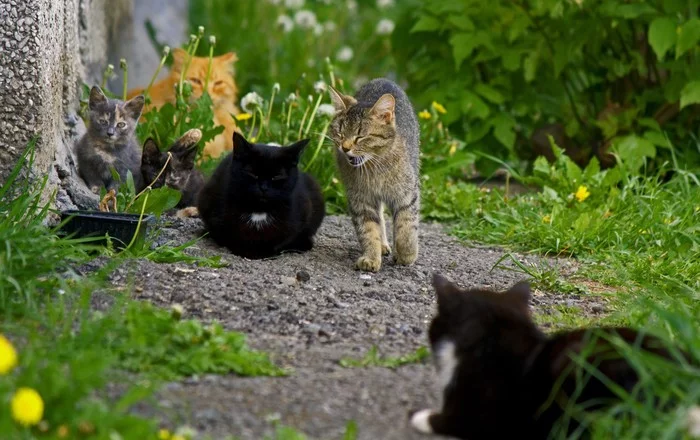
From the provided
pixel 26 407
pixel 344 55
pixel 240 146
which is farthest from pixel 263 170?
pixel 344 55

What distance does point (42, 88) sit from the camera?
4.75m

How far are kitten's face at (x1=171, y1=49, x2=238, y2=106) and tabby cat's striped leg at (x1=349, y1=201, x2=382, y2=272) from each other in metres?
2.47

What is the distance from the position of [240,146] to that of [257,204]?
32 centimetres

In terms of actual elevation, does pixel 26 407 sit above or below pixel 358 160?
below

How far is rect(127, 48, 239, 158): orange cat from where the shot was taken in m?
7.36

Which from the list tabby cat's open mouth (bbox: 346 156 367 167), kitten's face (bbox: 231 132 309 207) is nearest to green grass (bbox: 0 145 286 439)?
kitten's face (bbox: 231 132 309 207)

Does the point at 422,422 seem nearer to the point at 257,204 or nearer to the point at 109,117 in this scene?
the point at 257,204

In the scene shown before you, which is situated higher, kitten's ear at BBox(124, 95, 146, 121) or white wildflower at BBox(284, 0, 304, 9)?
white wildflower at BBox(284, 0, 304, 9)

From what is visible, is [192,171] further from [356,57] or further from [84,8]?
[356,57]

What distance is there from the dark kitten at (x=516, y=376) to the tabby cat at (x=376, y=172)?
221 centimetres

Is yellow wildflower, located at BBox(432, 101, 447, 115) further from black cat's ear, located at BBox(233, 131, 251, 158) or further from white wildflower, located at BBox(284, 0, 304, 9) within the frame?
white wildflower, located at BBox(284, 0, 304, 9)

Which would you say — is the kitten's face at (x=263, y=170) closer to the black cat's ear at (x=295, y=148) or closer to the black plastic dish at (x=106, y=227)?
the black cat's ear at (x=295, y=148)

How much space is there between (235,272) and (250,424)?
184cm

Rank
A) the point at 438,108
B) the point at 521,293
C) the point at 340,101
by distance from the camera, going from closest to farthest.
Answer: the point at 521,293 < the point at 340,101 < the point at 438,108
